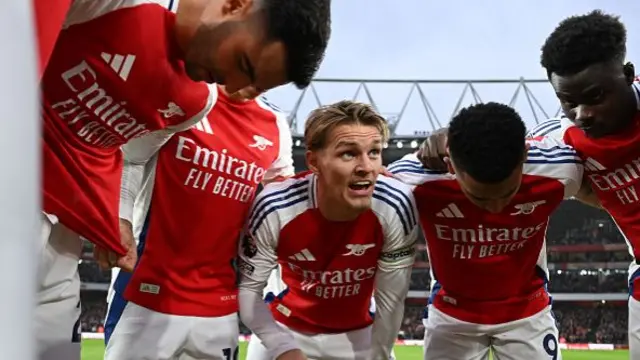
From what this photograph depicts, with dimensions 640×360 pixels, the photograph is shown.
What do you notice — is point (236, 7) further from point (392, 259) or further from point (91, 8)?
point (392, 259)

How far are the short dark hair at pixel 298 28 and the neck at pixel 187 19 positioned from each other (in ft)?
0.85

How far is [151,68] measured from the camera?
203cm

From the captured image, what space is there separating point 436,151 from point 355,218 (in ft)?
1.55

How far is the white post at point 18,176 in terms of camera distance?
0.44 metres

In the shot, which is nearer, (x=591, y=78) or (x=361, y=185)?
(x=591, y=78)

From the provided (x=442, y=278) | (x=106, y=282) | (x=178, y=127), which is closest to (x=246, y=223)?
(x=178, y=127)

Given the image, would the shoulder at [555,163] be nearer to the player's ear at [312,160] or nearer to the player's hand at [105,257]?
the player's ear at [312,160]

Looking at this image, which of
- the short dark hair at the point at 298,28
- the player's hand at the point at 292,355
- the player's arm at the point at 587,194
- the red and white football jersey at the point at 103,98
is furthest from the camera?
the player's arm at the point at 587,194

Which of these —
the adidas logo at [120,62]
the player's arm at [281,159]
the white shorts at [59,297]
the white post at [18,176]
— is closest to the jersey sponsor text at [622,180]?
the player's arm at [281,159]

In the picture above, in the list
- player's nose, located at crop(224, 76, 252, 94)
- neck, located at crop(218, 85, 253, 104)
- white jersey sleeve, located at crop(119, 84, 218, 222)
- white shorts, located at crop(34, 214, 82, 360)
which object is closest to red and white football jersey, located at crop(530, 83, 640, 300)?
neck, located at crop(218, 85, 253, 104)

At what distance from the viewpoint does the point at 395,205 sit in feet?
9.85

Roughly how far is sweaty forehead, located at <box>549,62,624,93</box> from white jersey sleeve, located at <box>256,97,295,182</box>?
1362 millimetres

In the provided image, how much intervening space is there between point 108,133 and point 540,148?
189 cm

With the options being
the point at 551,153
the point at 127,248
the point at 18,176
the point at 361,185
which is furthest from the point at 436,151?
the point at 18,176
